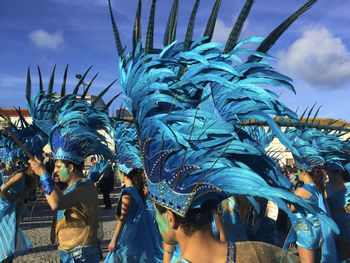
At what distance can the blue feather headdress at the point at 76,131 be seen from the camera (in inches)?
148

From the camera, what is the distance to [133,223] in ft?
14.9

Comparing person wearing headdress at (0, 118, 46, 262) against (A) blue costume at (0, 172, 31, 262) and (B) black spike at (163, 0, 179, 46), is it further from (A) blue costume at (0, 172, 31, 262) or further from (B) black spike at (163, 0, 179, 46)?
(B) black spike at (163, 0, 179, 46)

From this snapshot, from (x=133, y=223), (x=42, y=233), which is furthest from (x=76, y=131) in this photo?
(x=42, y=233)

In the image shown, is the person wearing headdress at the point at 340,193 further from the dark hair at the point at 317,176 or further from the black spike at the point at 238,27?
the black spike at the point at 238,27

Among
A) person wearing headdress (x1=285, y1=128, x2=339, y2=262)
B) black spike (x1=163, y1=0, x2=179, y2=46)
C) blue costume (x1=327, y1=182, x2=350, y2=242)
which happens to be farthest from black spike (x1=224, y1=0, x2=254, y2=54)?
blue costume (x1=327, y1=182, x2=350, y2=242)

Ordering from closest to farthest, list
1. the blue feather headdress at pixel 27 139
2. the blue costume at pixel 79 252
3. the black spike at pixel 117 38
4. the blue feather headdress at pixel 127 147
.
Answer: the black spike at pixel 117 38
the blue costume at pixel 79 252
the blue feather headdress at pixel 27 139
the blue feather headdress at pixel 127 147

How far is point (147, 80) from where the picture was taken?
1848mm

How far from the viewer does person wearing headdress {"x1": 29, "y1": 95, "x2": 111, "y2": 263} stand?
122 inches

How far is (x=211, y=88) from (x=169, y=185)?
0.58 meters

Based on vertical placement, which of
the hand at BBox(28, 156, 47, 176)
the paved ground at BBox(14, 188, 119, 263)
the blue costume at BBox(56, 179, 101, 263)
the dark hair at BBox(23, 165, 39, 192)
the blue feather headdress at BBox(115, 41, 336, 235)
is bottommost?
the paved ground at BBox(14, 188, 119, 263)

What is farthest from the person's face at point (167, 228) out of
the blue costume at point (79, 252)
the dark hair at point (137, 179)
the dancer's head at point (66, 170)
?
the dark hair at point (137, 179)

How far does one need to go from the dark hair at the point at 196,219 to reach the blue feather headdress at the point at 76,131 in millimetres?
2345

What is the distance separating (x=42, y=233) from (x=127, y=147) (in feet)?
14.5

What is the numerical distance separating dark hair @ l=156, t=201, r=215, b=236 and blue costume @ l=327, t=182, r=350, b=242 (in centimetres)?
376
